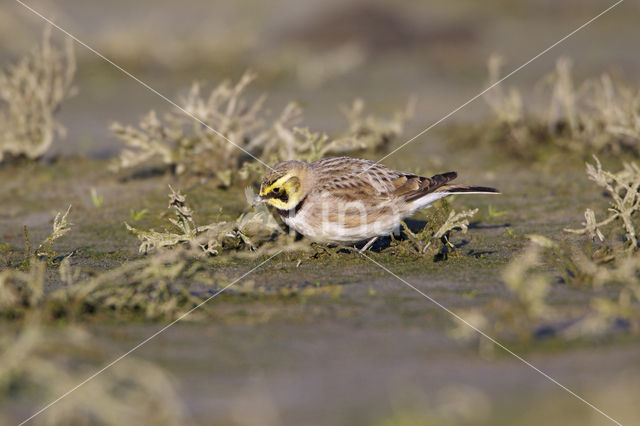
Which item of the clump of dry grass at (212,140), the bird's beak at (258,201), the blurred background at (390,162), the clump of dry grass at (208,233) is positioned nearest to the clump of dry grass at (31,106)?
the blurred background at (390,162)

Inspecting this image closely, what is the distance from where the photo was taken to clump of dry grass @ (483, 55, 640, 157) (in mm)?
8211

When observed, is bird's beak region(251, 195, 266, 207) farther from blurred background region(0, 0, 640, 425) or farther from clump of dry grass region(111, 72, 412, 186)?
clump of dry grass region(111, 72, 412, 186)

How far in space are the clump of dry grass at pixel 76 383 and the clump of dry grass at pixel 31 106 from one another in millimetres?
4936

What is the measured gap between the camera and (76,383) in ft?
11.5

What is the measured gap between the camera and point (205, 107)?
7.71m

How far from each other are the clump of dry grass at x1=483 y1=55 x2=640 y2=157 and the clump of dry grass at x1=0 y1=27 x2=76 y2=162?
4.91 m

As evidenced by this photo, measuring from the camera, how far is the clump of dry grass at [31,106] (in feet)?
27.3

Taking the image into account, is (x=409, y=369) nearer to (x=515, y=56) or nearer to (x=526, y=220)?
(x=526, y=220)

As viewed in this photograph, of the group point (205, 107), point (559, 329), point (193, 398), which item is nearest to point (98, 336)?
point (193, 398)

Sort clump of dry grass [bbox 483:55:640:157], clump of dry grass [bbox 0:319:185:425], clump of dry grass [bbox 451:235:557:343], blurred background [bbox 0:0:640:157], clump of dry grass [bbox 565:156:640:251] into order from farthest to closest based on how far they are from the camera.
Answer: blurred background [bbox 0:0:640:157] < clump of dry grass [bbox 483:55:640:157] < clump of dry grass [bbox 565:156:640:251] < clump of dry grass [bbox 451:235:557:343] < clump of dry grass [bbox 0:319:185:425]

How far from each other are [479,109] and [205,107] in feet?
17.9

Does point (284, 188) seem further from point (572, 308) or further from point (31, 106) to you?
point (31, 106)

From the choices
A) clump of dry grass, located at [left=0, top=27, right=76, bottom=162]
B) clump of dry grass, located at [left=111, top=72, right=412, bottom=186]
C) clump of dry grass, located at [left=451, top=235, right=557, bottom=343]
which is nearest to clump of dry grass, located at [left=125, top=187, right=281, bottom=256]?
clump of dry grass, located at [left=111, top=72, right=412, bottom=186]

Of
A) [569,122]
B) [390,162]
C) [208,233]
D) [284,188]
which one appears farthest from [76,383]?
[569,122]
